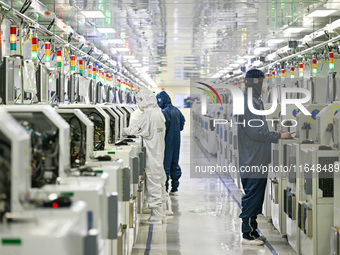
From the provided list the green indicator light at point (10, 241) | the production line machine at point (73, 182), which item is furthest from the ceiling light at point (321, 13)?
the green indicator light at point (10, 241)

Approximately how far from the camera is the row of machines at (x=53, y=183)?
6.77 feet

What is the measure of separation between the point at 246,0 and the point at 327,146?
14.1ft

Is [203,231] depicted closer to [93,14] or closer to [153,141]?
[153,141]

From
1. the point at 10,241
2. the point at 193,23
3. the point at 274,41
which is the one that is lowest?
the point at 10,241

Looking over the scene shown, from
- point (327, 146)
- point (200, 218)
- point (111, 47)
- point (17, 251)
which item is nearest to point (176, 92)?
point (111, 47)

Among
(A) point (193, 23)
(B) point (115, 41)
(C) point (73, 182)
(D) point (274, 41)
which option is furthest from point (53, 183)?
(B) point (115, 41)

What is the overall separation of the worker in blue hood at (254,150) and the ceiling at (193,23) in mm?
3320

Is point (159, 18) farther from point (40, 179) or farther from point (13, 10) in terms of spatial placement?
point (40, 179)

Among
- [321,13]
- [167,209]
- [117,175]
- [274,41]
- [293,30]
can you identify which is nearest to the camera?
[117,175]

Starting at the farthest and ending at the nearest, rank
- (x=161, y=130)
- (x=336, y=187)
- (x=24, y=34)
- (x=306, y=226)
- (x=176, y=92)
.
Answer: (x=176, y=92), (x=161, y=130), (x=24, y=34), (x=306, y=226), (x=336, y=187)

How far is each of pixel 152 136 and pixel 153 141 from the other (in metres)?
0.07

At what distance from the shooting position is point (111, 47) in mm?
13945

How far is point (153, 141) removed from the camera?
6965 mm

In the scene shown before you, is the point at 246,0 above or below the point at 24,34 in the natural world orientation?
above
